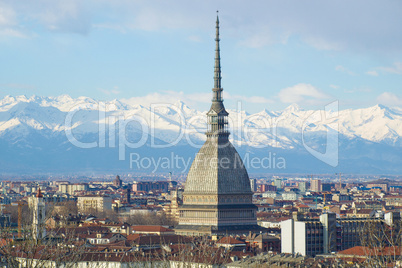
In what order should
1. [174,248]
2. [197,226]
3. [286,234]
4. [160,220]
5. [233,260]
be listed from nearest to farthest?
[233,260] → [174,248] → [286,234] → [197,226] → [160,220]

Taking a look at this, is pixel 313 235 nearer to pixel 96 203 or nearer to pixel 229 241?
pixel 229 241

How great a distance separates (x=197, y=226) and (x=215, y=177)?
216 inches

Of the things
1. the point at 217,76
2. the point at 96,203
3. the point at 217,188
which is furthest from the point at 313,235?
the point at 96,203

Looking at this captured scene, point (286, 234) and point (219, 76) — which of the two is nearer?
point (286, 234)

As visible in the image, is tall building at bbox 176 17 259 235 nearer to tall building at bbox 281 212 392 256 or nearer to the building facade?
tall building at bbox 281 212 392 256

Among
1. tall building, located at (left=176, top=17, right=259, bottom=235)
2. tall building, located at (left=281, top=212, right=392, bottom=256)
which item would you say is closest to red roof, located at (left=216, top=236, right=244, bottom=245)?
tall building, located at (left=281, top=212, right=392, bottom=256)

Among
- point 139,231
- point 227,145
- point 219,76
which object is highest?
point 219,76

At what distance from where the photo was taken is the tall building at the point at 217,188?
4587 inches

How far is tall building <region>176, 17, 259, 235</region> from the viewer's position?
116 meters

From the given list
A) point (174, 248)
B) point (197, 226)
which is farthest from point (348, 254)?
point (197, 226)

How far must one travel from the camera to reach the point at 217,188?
11744cm

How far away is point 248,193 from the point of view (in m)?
119

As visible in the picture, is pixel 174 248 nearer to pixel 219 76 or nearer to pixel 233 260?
pixel 233 260

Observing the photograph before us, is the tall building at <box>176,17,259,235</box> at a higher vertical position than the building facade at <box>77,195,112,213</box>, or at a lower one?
higher
